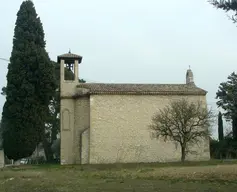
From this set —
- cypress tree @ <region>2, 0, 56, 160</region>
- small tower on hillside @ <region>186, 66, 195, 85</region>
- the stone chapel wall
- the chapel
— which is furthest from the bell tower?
small tower on hillside @ <region>186, 66, 195, 85</region>

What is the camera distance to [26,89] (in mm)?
38750

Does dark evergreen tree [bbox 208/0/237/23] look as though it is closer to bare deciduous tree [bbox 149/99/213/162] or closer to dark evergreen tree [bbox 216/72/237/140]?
bare deciduous tree [bbox 149/99/213/162]

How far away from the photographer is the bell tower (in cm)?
4197

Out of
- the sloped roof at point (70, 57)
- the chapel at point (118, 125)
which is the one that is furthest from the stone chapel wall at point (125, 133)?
the sloped roof at point (70, 57)

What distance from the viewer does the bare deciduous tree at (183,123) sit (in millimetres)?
35156

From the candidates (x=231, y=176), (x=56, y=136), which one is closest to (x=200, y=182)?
(x=231, y=176)

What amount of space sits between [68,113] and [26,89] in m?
5.84

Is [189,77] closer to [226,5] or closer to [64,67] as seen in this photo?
[64,67]

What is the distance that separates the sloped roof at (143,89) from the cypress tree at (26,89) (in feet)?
14.6

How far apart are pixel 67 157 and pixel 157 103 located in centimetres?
1086

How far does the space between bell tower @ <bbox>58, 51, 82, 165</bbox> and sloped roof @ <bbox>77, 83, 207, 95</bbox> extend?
129cm

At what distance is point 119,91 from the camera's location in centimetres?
4056

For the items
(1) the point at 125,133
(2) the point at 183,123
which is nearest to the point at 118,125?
(1) the point at 125,133

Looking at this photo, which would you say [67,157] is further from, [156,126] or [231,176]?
[231,176]
